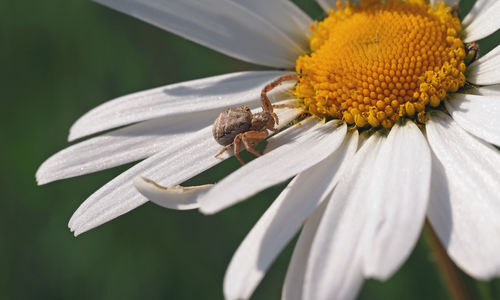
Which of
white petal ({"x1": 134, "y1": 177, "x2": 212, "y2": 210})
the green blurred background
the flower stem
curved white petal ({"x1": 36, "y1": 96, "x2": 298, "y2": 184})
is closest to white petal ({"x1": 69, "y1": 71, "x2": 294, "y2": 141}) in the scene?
curved white petal ({"x1": 36, "y1": 96, "x2": 298, "y2": 184})

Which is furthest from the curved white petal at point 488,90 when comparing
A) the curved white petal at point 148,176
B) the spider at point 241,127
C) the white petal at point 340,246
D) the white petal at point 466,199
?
the curved white petal at point 148,176

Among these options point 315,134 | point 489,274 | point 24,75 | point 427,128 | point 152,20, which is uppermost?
point 24,75

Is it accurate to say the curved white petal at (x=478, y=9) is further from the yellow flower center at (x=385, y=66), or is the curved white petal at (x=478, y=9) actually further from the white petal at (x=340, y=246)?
the white petal at (x=340, y=246)

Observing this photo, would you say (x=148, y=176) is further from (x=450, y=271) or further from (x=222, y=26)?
(x=450, y=271)

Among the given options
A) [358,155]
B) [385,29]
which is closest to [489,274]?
[358,155]

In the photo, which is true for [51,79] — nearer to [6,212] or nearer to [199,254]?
[6,212]

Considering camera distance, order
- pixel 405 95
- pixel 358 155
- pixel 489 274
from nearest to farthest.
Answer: pixel 489 274
pixel 358 155
pixel 405 95
